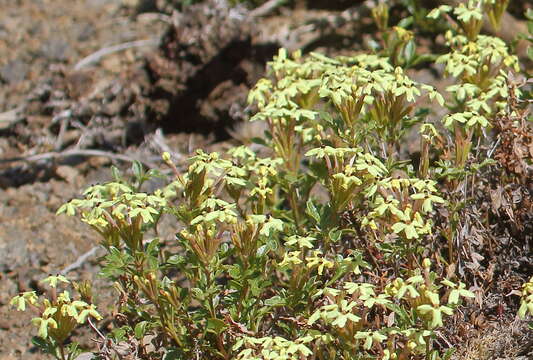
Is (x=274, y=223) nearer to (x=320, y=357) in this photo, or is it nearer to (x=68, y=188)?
(x=320, y=357)

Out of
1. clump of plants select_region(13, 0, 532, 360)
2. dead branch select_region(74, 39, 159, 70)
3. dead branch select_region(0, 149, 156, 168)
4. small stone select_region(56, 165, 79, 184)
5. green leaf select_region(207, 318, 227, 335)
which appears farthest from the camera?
dead branch select_region(74, 39, 159, 70)

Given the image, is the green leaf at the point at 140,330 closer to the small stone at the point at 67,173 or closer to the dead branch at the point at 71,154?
the dead branch at the point at 71,154

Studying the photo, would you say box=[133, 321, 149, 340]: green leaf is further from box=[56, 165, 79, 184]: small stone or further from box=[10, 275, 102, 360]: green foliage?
box=[56, 165, 79, 184]: small stone

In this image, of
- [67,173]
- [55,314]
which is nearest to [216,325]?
[55,314]

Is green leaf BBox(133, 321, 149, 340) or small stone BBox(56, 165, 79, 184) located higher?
green leaf BBox(133, 321, 149, 340)

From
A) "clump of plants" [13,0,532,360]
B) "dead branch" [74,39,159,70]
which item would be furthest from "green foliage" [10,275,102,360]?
"dead branch" [74,39,159,70]

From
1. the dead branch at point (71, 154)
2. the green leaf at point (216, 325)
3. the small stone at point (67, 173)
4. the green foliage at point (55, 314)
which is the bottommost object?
the small stone at point (67, 173)

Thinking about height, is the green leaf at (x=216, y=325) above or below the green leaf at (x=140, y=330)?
above

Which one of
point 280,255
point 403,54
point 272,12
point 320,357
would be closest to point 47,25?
point 272,12

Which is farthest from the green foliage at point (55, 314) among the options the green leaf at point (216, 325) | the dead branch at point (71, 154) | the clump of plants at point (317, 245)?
the dead branch at point (71, 154)
